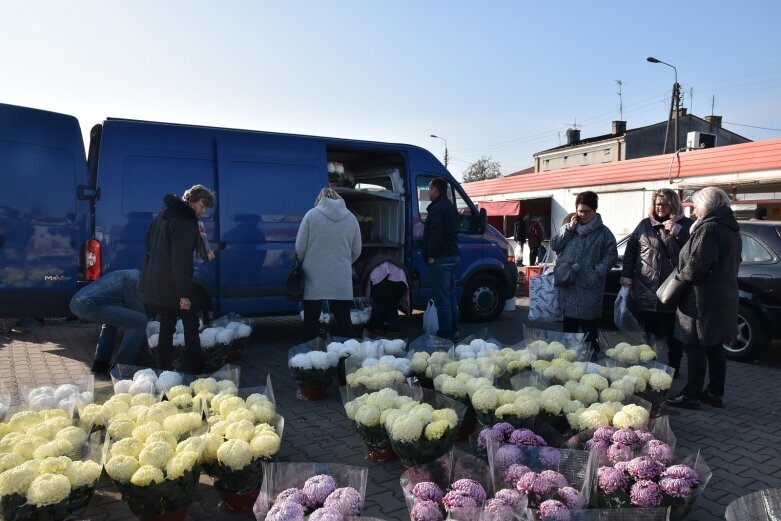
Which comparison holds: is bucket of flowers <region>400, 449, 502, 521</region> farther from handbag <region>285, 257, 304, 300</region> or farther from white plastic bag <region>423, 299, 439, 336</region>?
white plastic bag <region>423, 299, 439, 336</region>

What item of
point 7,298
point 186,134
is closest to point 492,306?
point 186,134

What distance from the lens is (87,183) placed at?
606cm

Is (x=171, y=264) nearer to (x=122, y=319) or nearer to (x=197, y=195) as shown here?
(x=197, y=195)

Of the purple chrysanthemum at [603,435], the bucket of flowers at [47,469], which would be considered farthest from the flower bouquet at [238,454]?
the purple chrysanthemum at [603,435]

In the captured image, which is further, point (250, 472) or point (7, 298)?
point (7, 298)

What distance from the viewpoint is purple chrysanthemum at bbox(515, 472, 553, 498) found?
2.43 metres

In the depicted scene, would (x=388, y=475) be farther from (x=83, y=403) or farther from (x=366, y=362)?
(x=83, y=403)

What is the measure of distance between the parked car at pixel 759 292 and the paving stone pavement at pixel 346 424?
0.92 feet

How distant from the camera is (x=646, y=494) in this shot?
8.13 ft

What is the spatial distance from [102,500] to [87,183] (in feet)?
13.1

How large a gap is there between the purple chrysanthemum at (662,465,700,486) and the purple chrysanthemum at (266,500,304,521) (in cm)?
170

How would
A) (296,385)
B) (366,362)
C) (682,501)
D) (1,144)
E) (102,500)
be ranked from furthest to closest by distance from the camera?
(1,144), (296,385), (366,362), (102,500), (682,501)

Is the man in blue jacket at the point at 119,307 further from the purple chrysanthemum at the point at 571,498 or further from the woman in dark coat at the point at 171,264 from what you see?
the purple chrysanthemum at the point at 571,498

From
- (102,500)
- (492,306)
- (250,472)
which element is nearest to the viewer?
(250,472)
